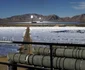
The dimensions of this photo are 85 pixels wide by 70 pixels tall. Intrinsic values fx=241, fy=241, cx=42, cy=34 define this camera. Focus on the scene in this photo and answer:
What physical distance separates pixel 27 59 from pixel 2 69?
15.8 feet

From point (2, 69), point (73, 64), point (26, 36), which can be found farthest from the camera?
point (26, 36)

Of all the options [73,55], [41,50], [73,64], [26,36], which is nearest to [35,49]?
[41,50]

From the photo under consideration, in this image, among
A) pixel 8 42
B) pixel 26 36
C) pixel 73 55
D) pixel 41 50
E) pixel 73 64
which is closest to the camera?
pixel 8 42

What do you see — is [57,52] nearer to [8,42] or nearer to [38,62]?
[38,62]

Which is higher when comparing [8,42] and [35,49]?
[8,42]

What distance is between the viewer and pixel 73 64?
10.8 metres

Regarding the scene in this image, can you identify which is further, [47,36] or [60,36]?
[47,36]

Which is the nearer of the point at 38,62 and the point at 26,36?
the point at 38,62

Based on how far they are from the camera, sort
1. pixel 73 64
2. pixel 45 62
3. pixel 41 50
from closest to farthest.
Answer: pixel 73 64 → pixel 45 62 → pixel 41 50

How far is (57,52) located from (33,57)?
129 centimetres

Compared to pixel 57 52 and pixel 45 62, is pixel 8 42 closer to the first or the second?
pixel 45 62

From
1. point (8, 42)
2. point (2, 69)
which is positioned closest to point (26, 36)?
point (2, 69)

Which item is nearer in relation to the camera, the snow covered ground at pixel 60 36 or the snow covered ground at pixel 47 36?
the snow covered ground at pixel 47 36

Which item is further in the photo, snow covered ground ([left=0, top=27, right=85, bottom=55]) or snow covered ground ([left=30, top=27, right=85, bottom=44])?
snow covered ground ([left=30, top=27, right=85, bottom=44])
